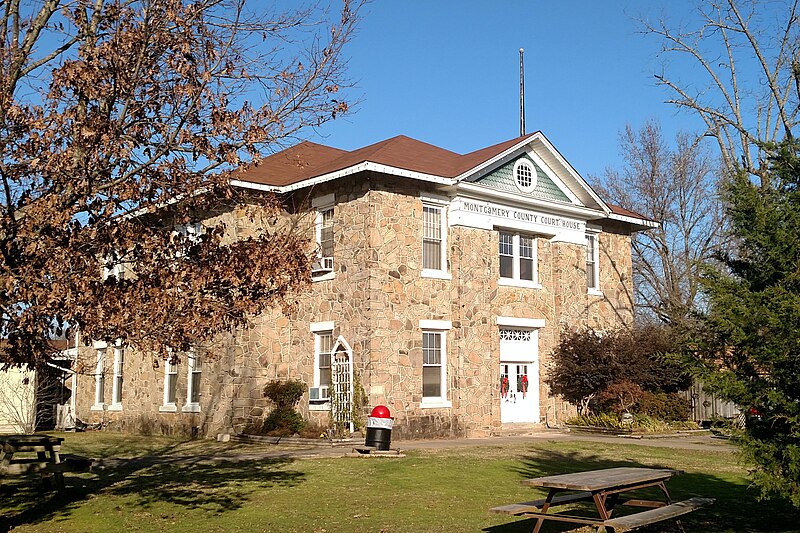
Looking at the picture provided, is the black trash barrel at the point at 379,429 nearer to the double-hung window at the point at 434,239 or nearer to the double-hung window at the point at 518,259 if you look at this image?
the double-hung window at the point at 434,239

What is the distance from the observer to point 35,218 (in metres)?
8.09

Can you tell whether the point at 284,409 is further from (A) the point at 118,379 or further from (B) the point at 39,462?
(B) the point at 39,462

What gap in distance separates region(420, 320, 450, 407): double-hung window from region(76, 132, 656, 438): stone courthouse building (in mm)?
31

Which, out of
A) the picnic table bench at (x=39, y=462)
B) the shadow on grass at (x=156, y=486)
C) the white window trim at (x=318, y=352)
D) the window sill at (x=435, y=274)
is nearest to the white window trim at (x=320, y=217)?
the white window trim at (x=318, y=352)

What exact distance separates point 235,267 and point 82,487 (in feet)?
18.4

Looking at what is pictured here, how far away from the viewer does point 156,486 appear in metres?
12.8

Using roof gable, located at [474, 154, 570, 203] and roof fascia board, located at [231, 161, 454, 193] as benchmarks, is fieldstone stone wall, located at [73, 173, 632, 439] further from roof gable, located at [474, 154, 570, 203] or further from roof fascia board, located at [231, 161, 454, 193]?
roof gable, located at [474, 154, 570, 203]

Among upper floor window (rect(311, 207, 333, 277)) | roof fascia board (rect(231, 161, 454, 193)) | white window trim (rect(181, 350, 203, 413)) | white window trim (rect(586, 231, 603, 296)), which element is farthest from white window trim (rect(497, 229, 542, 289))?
white window trim (rect(181, 350, 203, 413))

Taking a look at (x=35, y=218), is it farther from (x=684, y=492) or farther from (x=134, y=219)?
(x=684, y=492)

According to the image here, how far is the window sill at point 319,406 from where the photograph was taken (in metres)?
20.5

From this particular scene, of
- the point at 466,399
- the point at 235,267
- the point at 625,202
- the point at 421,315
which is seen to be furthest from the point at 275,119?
the point at 625,202

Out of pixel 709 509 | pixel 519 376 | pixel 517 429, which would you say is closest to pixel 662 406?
pixel 519 376

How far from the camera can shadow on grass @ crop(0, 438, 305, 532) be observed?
11.0 meters

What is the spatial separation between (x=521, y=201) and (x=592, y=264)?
4621 millimetres
